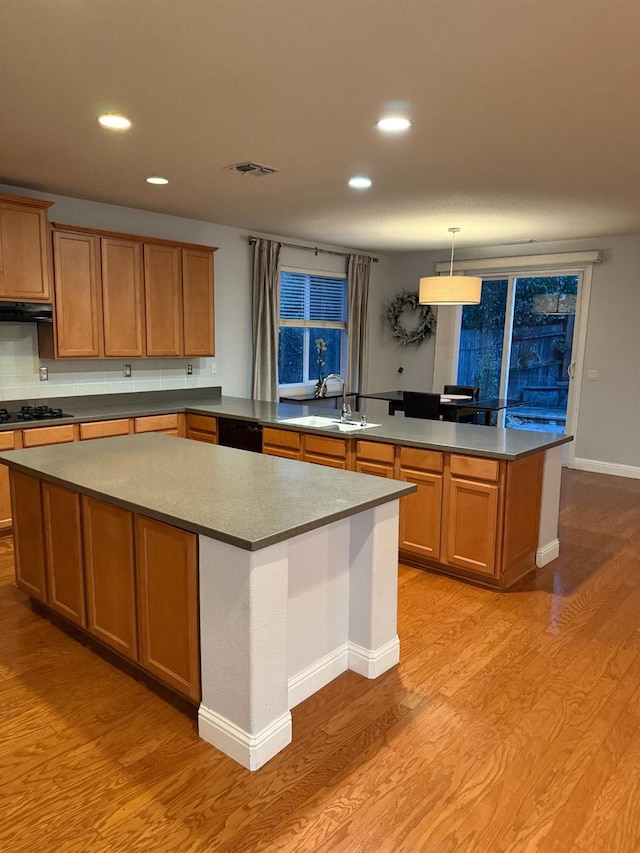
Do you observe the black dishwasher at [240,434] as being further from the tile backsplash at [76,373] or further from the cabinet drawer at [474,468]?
the cabinet drawer at [474,468]

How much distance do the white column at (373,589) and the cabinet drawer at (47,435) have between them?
269 cm

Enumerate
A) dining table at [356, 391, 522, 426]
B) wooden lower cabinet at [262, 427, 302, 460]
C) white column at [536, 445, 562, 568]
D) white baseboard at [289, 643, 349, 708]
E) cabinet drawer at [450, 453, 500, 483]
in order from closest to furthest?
white baseboard at [289, 643, 349, 708] < cabinet drawer at [450, 453, 500, 483] < white column at [536, 445, 562, 568] < wooden lower cabinet at [262, 427, 302, 460] < dining table at [356, 391, 522, 426]

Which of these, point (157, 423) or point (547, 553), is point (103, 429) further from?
point (547, 553)

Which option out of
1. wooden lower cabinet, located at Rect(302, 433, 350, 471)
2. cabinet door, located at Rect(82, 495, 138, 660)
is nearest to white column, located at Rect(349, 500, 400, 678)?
cabinet door, located at Rect(82, 495, 138, 660)

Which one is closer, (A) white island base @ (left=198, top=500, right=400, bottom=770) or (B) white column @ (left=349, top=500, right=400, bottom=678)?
(A) white island base @ (left=198, top=500, right=400, bottom=770)

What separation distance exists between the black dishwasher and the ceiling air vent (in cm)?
182

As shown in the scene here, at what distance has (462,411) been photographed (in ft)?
18.1

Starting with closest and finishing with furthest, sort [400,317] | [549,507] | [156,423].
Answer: [549,507]
[156,423]
[400,317]

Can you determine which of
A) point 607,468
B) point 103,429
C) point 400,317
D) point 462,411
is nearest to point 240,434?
point 103,429

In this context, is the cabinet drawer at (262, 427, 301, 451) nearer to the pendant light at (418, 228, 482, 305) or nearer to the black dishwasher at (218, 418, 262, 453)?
the black dishwasher at (218, 418, 262, 453)

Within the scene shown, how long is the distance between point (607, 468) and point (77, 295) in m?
5.44

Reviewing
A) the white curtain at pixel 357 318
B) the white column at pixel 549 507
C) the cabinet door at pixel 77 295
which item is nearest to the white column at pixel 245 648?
the white column at pixel 549 507

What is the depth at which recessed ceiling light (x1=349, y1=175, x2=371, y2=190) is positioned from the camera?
380 cm

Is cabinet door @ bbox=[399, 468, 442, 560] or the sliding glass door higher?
the sliding glass door
